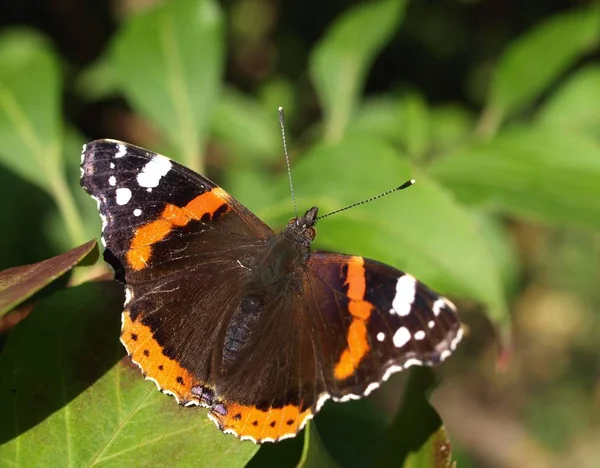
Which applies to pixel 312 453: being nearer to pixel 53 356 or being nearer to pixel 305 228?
pixel 53 356

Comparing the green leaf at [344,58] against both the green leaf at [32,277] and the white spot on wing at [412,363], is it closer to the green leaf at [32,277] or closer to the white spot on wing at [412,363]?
the white spot on wing at [412,363]

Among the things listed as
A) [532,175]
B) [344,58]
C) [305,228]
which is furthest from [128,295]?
[344,58]

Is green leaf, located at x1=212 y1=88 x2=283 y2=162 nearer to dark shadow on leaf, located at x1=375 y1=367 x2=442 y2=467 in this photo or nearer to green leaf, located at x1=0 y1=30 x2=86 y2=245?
green leaf, located at x1=0 y1=30 x2=86 y2=245

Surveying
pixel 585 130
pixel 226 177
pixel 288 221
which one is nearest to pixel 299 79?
pixel 226 177

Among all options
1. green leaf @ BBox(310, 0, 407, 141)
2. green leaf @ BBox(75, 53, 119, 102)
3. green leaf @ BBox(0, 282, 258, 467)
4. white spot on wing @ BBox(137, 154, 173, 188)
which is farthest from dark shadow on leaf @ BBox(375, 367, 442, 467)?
green leaf @ BBox(75, 53, 119, 102)

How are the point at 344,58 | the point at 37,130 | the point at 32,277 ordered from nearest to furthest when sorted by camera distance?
the point at 32,277 → the point at 37,130 → the point at 344,58

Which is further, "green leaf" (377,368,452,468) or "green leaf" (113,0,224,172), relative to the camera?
"green leaf" (113,0,224,172)
